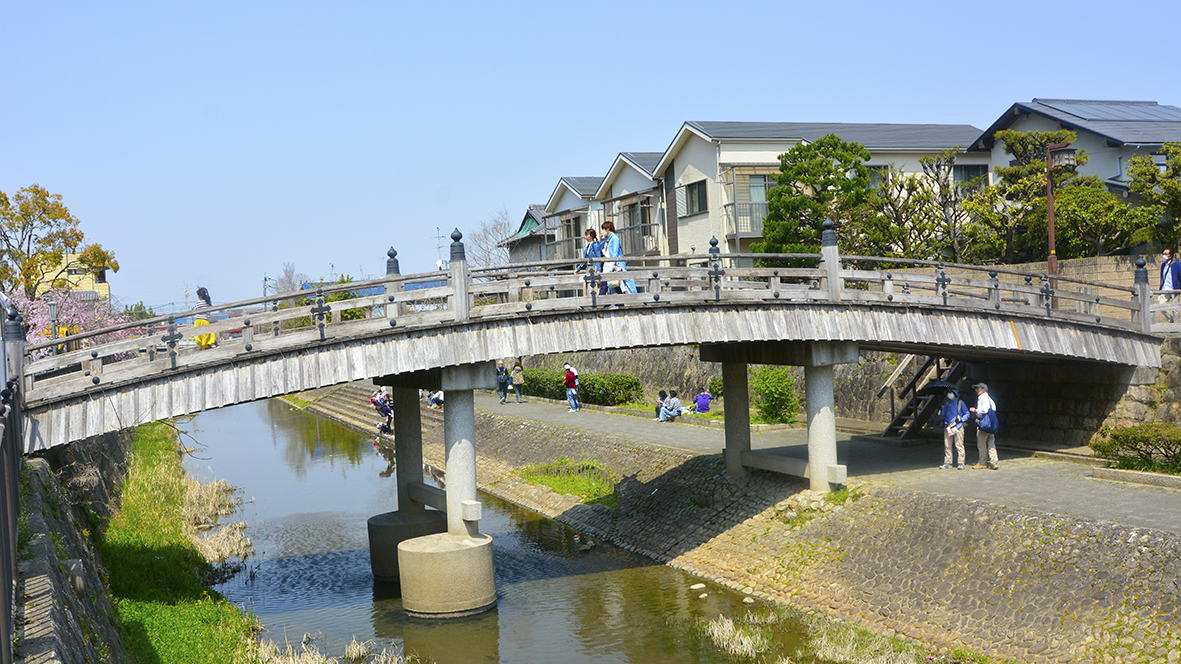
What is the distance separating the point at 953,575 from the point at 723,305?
6.72 metres

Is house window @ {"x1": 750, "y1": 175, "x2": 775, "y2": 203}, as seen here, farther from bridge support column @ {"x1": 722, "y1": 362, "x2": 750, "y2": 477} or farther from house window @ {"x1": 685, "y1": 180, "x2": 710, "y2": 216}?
bridge support column @ {"x1": 722, "y1": 362, "x2": 750, "y2": 477}

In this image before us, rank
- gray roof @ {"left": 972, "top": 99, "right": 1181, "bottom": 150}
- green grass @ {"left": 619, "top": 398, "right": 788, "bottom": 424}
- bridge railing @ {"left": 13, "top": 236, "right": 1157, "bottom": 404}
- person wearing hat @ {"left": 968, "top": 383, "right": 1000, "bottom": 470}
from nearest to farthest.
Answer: bridge railing @ {"left": 13, "top": 236, "right": 1157, "bottom": 404} → person wearing hat @ {"left": 968, "top": 383, "right": 1000, "bottom": 470} → green grass @ {"left": 619, "top": 398, "right": 788, "bottom": 424} → gray roof @ {"left": 972, "top": 99, "right": 1181, "bottom": 150}

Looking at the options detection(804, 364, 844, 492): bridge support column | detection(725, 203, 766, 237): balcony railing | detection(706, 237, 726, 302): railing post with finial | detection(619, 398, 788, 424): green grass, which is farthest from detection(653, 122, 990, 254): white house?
detection(706, 237, 726, 302): railing post with finial

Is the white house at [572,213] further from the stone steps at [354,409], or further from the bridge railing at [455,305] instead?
the bridge railing at [455,305]

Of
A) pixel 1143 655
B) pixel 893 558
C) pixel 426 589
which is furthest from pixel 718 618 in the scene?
pixel 1143 655

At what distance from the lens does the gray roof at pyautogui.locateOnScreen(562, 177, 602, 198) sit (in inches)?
2212

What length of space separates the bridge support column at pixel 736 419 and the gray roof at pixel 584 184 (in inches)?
1305

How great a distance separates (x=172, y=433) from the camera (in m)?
41.4

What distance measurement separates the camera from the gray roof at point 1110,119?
3584cm

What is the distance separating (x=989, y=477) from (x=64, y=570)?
17278mm

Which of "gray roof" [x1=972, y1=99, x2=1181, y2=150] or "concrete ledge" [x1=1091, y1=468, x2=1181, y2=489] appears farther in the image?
"gray roof" [x1=972, y1=99, x2=1181, y2=150]

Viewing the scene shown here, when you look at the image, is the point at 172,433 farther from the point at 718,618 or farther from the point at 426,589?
the point at 718,618

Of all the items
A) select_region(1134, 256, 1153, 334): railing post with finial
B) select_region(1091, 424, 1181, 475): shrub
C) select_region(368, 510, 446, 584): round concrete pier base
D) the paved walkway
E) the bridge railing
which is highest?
the bridge railing

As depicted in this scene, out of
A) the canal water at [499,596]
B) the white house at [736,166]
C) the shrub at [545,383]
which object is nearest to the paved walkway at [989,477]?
the canal water at [499,596]
